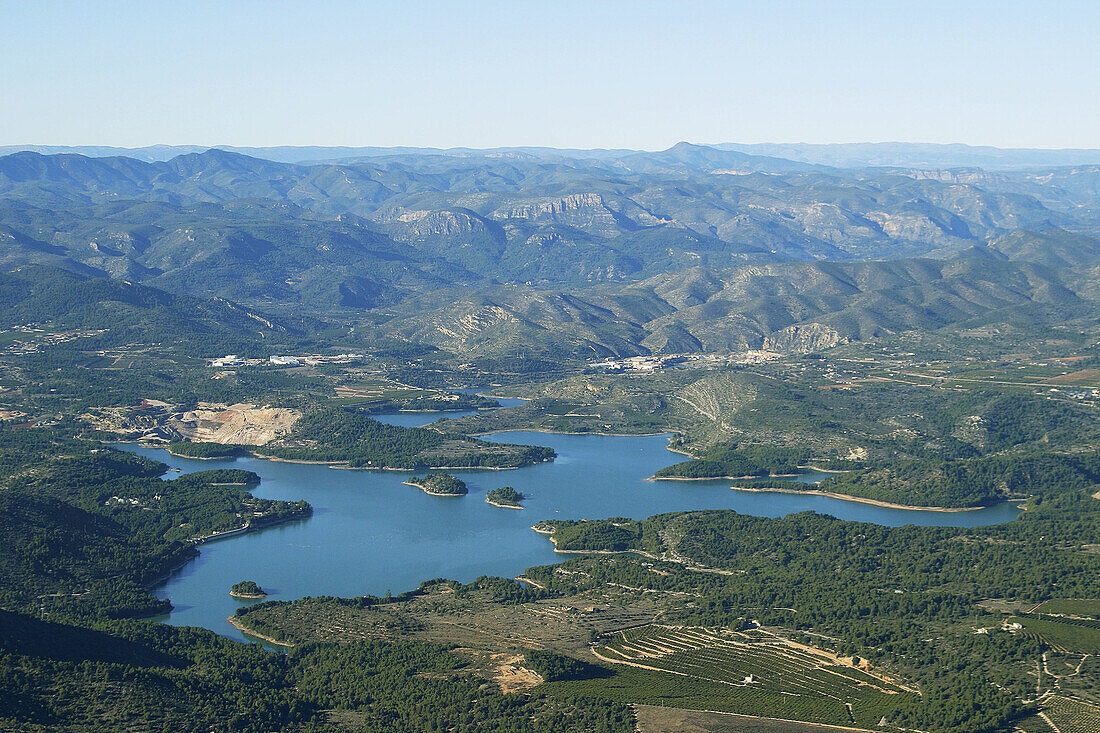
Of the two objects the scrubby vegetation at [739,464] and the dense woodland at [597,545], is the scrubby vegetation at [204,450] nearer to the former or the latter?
the dense woodland at [597,545]

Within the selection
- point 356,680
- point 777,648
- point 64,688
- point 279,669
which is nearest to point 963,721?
point 777,648

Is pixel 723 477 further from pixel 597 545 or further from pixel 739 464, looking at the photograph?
pixel 597 545

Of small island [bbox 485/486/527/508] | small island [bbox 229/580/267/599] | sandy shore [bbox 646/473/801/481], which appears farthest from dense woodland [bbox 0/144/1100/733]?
small island [bbox 229/580/267/599]

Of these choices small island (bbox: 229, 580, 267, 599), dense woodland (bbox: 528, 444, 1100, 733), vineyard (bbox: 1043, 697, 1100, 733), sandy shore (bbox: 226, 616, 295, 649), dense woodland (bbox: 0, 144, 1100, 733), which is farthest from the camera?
small island (bbox: 229, 580, 267, 599)

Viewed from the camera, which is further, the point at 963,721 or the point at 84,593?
the point at 84,593

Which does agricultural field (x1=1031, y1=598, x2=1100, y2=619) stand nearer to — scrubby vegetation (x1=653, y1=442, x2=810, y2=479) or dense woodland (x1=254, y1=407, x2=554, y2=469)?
scrubby vegetation (x1=653, y1=442, x2=810, y2=479)

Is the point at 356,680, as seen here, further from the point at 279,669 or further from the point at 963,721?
the point at 963,721

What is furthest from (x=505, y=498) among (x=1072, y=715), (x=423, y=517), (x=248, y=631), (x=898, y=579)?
(x=1072, y=715)
